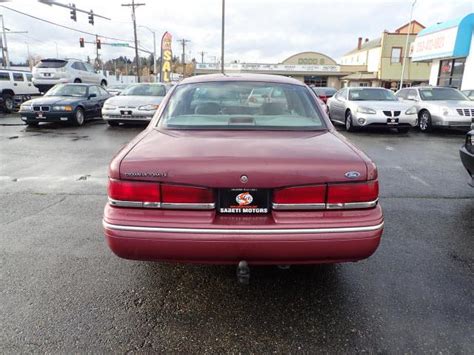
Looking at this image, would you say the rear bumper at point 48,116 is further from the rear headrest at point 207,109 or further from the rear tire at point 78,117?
the rear headrest at point 207,109

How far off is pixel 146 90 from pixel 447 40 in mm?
16270

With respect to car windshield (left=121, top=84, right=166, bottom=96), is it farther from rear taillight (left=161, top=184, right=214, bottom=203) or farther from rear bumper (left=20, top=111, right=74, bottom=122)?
rear taillight (left=161, top=184, right=214, bottom=203)

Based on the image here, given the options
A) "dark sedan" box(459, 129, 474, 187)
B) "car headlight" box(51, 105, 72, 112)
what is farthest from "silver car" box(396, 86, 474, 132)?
"car headlight" box(51, 105, 72, 112)

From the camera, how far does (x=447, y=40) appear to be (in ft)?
64.4

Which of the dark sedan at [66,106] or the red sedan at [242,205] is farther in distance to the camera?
the dark sedan at [66,106]

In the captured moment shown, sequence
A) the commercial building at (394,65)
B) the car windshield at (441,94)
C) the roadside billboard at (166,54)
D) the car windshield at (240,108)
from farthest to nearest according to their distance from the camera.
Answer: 1. the commercial building at (394,65)
2. the roadside billboard at (166,54)
3. the car windshield at (441,94)
4. the car windshield at (240,108)

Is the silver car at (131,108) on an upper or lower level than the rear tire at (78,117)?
upper

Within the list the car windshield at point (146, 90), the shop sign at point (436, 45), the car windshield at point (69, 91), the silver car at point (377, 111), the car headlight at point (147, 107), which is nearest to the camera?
the silver car at point (377, 111)

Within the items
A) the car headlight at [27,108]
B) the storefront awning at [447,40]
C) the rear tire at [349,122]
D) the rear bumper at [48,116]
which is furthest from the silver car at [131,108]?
the storefront awning at [447,40]

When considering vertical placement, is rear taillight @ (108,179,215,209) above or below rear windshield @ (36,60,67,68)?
below

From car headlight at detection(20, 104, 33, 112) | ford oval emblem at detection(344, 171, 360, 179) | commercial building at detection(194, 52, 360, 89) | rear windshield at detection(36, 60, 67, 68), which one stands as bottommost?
car headlight at detection(20, 104, 33, 112)

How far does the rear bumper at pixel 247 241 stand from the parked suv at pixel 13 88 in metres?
19.3

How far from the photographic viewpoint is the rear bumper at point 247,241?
2.21 metres

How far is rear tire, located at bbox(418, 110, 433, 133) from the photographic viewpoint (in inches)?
468
